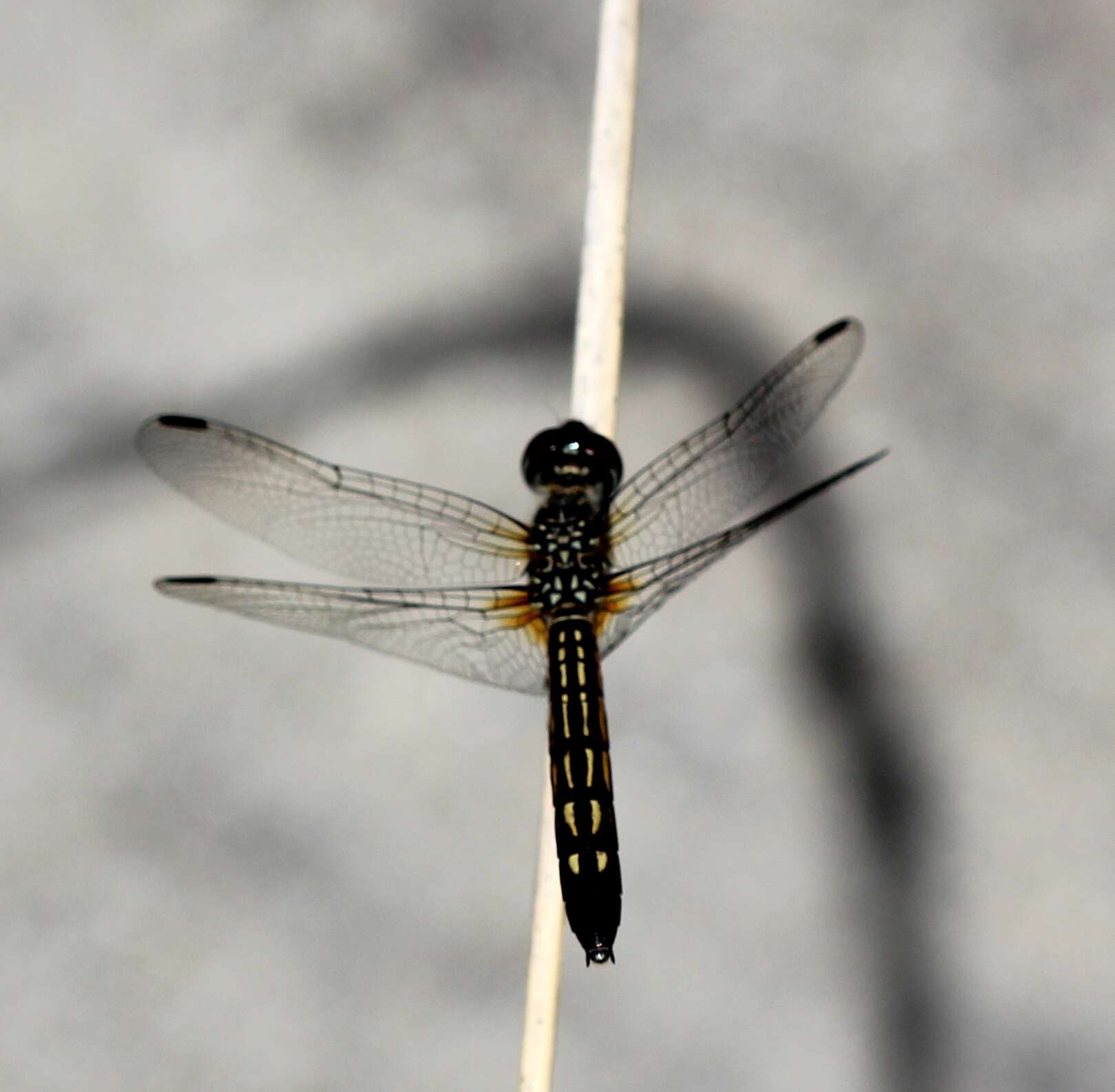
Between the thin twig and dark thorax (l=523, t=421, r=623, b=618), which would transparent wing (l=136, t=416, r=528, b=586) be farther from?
the thin twig

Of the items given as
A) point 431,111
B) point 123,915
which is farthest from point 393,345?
point 123,915

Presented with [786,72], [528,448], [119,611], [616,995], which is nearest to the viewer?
[528,448]

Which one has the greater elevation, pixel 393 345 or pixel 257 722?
pixel 393 345

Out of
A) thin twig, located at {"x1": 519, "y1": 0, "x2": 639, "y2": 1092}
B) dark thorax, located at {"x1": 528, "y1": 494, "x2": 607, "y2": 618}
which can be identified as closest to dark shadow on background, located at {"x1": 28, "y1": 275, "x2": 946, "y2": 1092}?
dark thorax, located at {"x1": 528, "y1": 494, "x2": 607, "y2": 618}

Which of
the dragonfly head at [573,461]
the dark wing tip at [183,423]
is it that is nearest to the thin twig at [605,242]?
the dragonfly head at [573,461]

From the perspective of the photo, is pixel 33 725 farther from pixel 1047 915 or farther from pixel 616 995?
pixel 1047 915
